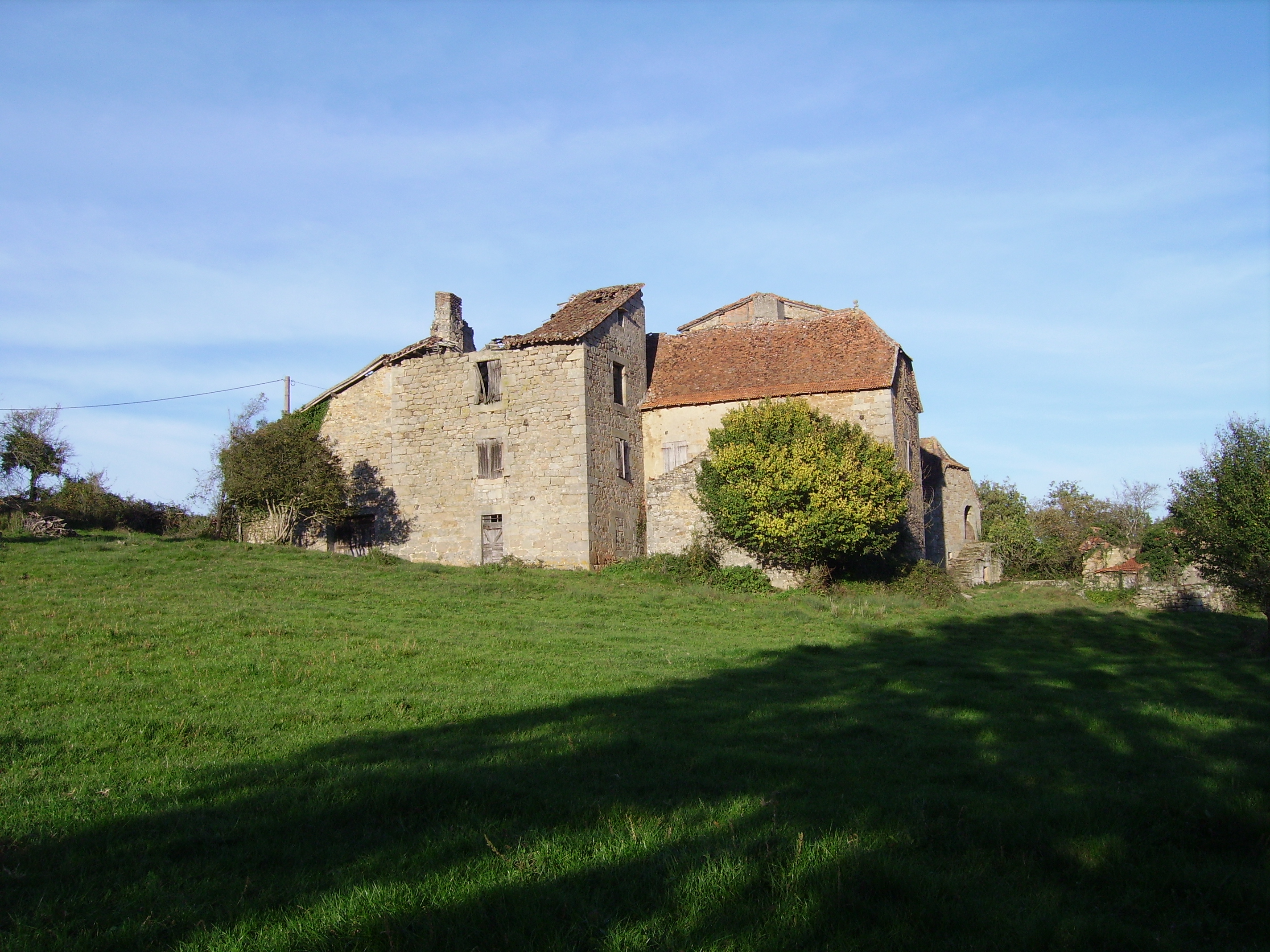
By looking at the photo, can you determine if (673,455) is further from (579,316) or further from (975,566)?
(975,566)

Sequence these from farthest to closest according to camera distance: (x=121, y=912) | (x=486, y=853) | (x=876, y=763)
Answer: (x=876, y=763) → (x=486, y=853) → (x=121, y=912)

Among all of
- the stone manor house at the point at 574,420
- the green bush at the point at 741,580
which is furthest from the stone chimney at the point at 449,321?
the green bush at the point at 741,580

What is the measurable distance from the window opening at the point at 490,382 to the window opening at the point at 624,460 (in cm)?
382

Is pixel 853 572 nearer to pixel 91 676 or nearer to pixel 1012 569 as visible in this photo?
pixel 1012 569

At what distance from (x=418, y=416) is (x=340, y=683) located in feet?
61.2

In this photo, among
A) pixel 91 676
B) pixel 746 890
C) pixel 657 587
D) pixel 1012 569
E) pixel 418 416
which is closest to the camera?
pixel 746 890

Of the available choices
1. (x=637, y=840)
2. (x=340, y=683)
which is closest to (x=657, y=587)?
(x=340, y=683)

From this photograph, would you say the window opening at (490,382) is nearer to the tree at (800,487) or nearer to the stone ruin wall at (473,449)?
the stone ruin wall at (473,449)

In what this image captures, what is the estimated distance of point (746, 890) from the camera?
4680mm

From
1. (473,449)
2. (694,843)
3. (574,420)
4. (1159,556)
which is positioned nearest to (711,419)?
(574,420)

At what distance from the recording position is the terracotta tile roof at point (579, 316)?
25.8 meters

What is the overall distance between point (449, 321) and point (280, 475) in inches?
276

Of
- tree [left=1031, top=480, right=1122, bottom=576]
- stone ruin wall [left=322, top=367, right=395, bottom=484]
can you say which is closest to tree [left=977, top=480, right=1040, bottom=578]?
tree [left=1031, top=480, right=1122, bottom=576]

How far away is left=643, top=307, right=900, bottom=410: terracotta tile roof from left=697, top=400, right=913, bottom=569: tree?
2.29 m
